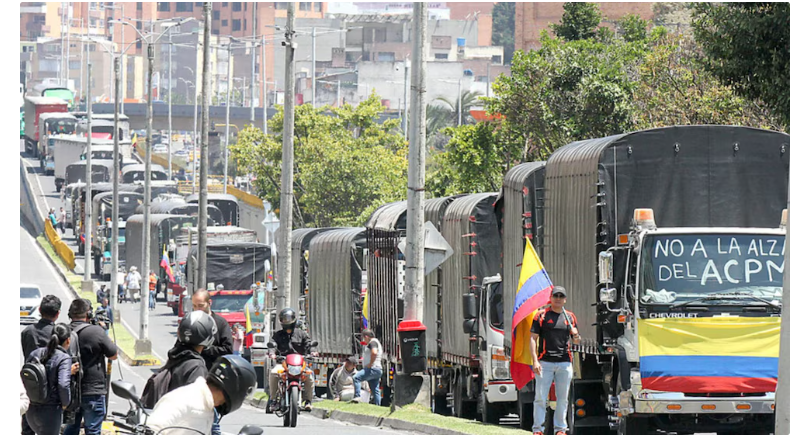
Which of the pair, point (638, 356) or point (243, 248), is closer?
point (638, 356)

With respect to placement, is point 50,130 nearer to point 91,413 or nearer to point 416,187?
point 416,187

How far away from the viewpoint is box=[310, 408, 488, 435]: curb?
16925 mm

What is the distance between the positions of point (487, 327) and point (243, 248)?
26.5 m

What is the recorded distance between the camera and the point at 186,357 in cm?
902

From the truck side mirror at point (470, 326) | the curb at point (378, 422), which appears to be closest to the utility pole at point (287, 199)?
the curb at point (378, 422)

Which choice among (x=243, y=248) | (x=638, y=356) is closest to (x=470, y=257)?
(x=638, y=356)

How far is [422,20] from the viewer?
63.1 feet

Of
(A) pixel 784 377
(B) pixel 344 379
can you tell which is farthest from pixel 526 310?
(B) pixel 344 379

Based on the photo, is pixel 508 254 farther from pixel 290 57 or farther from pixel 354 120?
pixel 354 120

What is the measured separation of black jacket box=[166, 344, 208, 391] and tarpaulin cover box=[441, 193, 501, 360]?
11996 mm

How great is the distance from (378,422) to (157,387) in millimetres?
10390

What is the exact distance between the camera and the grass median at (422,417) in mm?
15875

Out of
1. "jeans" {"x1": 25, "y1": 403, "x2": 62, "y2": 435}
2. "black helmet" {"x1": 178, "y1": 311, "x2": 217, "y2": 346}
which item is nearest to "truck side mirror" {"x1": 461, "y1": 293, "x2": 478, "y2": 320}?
"jeans" {"x1": 25, "y1": 403, "x2": 62, "y2": 435}

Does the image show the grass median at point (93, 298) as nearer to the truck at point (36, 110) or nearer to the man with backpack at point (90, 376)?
the man with backpack at point (90, 376)
